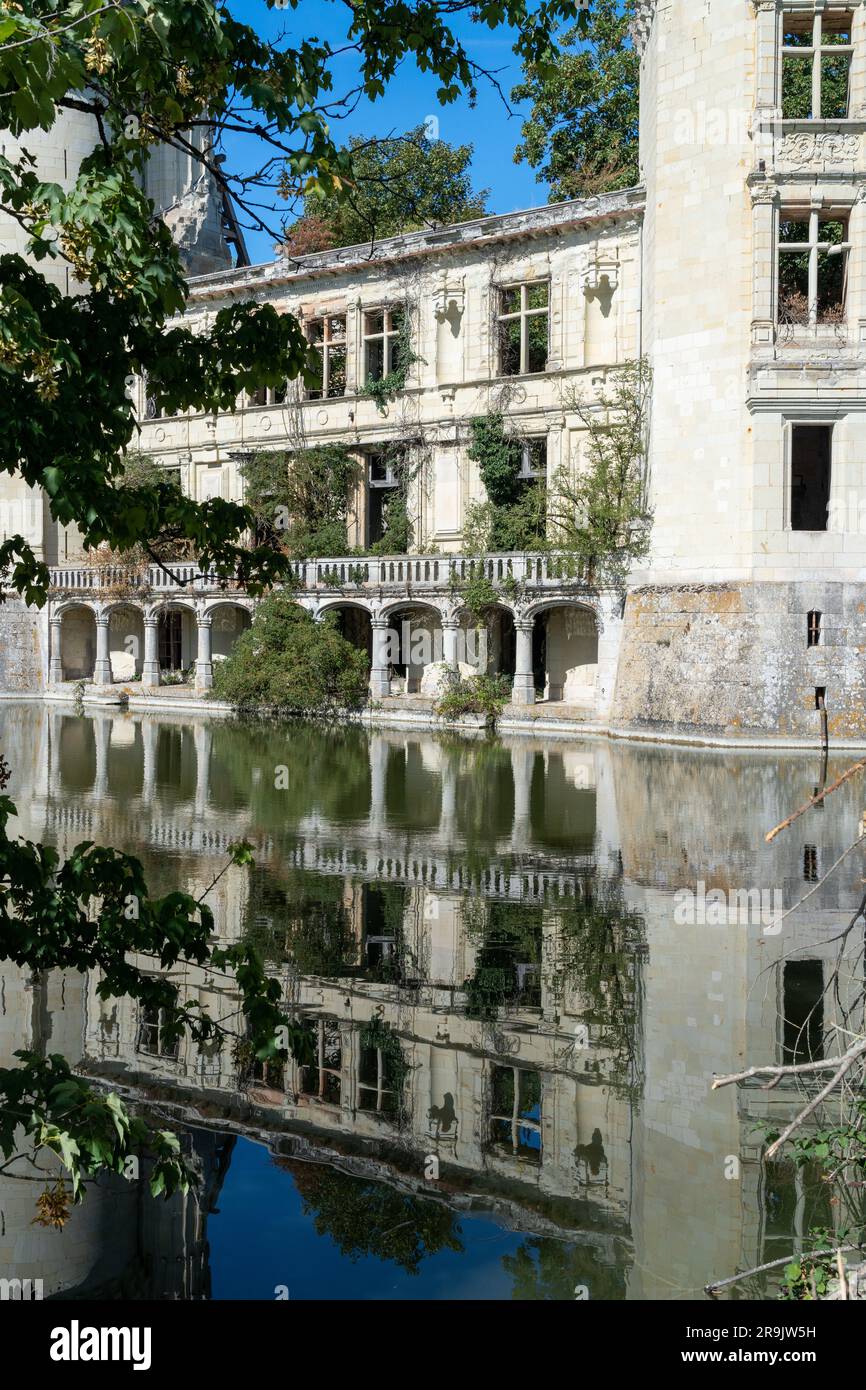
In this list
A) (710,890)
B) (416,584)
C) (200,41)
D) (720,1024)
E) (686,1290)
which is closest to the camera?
(200,41)

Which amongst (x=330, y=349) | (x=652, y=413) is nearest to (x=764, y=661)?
(x=652, y=413)

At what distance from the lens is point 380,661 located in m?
29.9

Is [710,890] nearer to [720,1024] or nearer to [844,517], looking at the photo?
[720,1024]

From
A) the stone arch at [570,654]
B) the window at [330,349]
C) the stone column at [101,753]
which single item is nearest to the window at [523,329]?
the window at [330,349]

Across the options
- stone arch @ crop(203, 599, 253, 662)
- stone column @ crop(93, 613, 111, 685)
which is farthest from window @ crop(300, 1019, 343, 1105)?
stone column @ crop(93, 613, 111, 685)

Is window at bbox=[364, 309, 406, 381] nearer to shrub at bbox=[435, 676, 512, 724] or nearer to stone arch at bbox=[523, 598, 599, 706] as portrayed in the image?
stone arch at bbox=[523, 598, 599, 706]

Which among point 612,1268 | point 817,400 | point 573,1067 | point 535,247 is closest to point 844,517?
point 817,400

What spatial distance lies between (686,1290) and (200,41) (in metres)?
5.03

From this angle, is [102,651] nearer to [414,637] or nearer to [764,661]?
[414,637]

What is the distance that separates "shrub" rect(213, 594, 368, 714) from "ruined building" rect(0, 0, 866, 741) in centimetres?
78

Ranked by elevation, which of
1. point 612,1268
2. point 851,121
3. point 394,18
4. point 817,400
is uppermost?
point 851,121

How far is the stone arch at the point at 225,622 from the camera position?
33.5m

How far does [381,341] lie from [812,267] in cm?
1399

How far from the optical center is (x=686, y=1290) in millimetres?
4980
